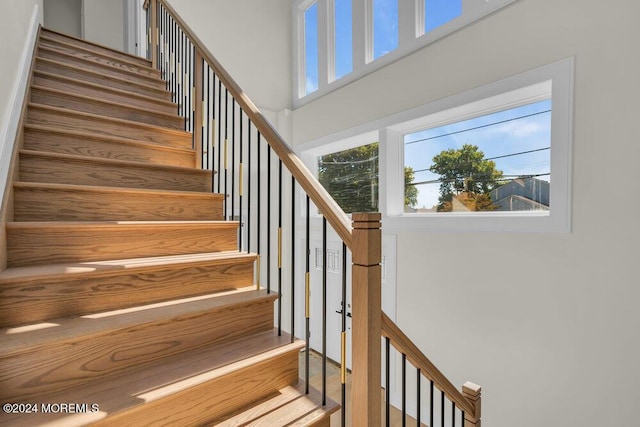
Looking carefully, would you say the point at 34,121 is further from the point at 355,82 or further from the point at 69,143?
the point at 355,82

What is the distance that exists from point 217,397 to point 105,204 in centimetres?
109

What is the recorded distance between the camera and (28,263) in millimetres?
1324

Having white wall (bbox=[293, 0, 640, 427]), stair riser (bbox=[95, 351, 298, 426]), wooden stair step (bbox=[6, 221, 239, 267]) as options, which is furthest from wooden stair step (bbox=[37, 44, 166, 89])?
stair riser (bbox=[95, 351, 298, 426])

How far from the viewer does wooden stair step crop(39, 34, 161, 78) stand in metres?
2.64

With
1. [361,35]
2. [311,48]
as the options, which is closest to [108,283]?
[361,35]

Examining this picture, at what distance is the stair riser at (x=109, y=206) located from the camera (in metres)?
1.48

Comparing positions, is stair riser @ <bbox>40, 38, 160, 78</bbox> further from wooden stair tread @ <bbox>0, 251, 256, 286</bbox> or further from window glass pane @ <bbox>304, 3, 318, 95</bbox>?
wooden stair tread @ <bbox>0, 251, 256, 286</bbox>

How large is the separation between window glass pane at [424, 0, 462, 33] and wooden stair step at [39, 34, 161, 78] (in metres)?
2.41

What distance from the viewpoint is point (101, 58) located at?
283 cm

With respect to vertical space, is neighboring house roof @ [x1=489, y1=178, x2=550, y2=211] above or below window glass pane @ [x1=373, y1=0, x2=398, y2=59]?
below

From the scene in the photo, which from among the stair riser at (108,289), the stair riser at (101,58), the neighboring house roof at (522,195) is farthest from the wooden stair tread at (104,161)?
the neighboring house roof at (522,195)

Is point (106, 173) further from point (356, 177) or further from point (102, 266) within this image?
point (356, 177)

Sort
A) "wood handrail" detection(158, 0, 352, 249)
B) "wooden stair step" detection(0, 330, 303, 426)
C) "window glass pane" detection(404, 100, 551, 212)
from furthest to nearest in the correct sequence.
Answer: "window glass pane" detection(404, 100, 551, 212), "wood handrail" detection(158, 0, 352, 249), "wooden stair step" detection(0, 330, 303, 426)

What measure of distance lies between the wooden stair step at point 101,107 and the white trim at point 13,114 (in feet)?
0.51
